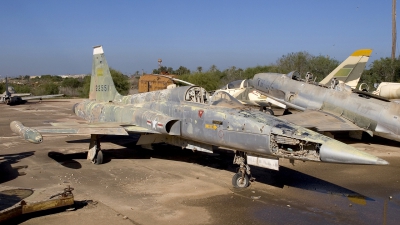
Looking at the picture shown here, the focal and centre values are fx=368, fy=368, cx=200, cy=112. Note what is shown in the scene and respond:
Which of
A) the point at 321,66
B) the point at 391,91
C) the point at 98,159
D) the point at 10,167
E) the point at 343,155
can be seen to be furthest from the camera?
the point at 321,66

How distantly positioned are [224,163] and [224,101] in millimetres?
2742

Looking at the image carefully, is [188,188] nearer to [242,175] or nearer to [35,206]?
[242,175]

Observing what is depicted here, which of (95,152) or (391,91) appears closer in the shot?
(95,152)

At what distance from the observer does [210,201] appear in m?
8.35

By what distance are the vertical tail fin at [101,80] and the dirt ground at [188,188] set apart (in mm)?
2516

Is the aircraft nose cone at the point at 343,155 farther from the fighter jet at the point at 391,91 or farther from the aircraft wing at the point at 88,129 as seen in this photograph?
the fighter jet at the point at 391,91

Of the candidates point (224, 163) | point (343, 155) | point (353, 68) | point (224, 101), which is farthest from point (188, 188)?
point (353, 68)

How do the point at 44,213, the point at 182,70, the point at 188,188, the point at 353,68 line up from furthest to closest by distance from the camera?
the point at 182,70, the point at 353,68, the point at 188,188, the point at 44,213

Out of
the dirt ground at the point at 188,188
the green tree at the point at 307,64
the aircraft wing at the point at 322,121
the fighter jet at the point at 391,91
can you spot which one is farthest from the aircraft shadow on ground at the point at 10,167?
the green tree at the point at 307,64

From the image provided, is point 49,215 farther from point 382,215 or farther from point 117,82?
point 117,82

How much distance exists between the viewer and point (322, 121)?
15.1 m

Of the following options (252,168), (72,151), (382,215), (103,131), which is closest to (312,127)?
(252,168)

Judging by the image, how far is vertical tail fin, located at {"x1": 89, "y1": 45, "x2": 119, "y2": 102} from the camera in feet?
50.6

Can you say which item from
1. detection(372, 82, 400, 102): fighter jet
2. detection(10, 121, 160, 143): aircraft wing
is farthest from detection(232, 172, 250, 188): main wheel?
detection(372, 82, 400, 102): fighter jet
